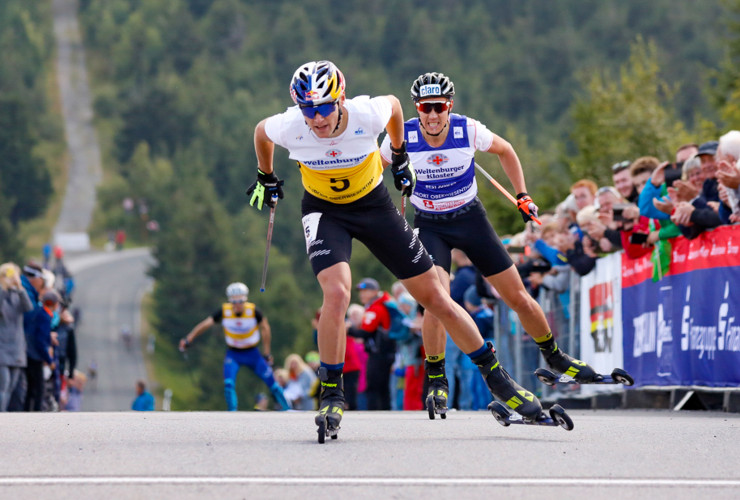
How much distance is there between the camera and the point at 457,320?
8.41m

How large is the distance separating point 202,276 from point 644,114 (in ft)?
248

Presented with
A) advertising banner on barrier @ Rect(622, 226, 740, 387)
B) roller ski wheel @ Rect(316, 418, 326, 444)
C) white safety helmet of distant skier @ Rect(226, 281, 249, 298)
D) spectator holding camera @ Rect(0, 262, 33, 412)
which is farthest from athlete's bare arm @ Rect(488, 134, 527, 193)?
white safety helmet of distant skier @ Rect(226, 281, 249, 298)

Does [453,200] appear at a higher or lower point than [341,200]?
higher

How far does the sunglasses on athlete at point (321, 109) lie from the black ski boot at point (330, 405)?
1.50 meters

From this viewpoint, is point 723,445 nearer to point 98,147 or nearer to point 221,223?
point 221,223

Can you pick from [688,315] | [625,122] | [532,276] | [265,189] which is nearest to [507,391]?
[265,189]

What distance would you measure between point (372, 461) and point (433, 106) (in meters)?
4.28

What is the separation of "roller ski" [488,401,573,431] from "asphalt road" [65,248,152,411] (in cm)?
6119

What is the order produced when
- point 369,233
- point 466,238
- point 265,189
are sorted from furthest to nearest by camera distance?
point 466,238 → point 265,189 → point 369,233

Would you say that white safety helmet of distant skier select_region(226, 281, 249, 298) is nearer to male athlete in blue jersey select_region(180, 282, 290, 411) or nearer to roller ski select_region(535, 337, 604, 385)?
male athlete in blue jersey select_region(180, 282, 290, 411)

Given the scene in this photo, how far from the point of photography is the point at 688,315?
12.4m

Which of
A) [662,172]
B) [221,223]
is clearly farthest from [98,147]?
[662,172]

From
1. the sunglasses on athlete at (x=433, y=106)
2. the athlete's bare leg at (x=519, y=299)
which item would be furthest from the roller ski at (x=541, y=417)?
the sunglasses on athlete at (x=433, y=106)

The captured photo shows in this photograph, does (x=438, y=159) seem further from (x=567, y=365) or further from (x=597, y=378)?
(x=597, y=378)
